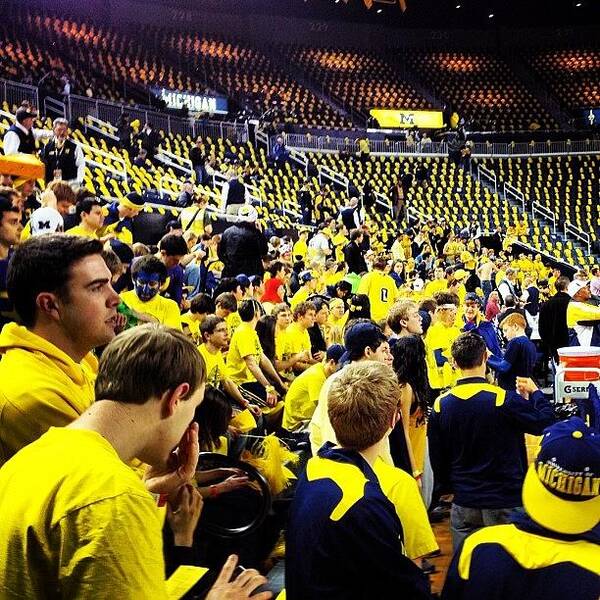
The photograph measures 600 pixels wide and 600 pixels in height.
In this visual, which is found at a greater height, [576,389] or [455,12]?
[455,12]

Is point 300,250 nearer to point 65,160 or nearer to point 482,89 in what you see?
point 65,160

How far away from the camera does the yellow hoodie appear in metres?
1.81

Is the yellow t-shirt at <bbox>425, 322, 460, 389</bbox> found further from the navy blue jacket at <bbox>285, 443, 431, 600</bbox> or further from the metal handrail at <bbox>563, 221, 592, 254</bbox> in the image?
the metal handrail at <bbox>563, 221, 592, 254</bbox>

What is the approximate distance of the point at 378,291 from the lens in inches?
357

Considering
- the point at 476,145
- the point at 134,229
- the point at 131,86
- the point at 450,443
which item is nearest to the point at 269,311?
the point at 134,229

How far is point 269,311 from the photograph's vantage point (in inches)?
317

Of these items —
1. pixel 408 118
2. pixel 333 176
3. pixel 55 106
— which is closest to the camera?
pixel 55 106

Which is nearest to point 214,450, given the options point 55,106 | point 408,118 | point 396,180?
point 55,106

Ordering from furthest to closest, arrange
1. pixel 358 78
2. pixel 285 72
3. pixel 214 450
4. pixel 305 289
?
1. pixel 358 78
2. pixel 285 72
3. pixel 305 289
4. pixel 214 450

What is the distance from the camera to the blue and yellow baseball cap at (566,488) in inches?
70.0

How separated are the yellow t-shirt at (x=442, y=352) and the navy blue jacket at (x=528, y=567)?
5.38m

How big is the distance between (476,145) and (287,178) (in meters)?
10.5

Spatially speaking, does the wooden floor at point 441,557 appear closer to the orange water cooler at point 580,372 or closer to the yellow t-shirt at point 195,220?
the orange water cooler at point 580,372

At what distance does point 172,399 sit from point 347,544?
0.75m
